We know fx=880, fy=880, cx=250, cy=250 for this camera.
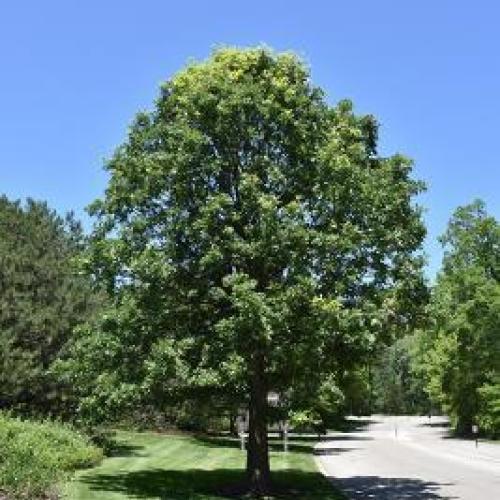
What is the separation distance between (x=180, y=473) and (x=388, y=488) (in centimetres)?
687

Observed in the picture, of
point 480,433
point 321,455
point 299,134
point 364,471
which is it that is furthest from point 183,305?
point 480,433

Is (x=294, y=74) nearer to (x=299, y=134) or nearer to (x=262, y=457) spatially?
(x=299, y=134)

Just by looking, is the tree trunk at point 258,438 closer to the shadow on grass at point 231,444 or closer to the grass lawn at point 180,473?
the grass lawn at point 180,473

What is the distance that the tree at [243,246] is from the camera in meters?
21.8

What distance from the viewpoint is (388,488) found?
89.5ft

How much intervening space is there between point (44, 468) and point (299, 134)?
1069 centimetres

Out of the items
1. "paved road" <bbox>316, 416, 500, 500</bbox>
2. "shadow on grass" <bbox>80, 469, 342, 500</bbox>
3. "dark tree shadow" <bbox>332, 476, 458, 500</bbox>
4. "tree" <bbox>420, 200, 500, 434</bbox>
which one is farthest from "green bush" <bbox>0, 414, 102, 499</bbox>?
"tree" <bbox>420, 200, 500, 434</bbox>

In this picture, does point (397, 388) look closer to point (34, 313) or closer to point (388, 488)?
point (34, 313)

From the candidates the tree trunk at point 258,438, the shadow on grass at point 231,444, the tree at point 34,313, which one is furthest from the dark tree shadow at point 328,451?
the tree trunk at point 258,438

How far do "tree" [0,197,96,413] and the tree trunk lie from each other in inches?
366

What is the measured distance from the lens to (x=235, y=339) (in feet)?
69.6

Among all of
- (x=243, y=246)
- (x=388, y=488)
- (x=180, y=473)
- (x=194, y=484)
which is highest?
(x=243, y=246)

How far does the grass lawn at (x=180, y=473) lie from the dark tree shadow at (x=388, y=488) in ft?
2.41

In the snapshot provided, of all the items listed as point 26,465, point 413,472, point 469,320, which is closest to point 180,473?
point 413,472
